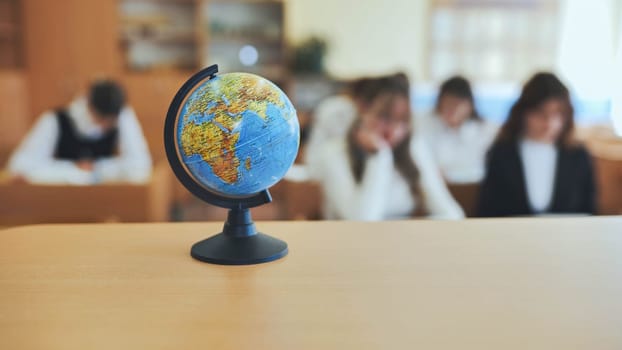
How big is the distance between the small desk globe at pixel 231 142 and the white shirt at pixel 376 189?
3.99 ft

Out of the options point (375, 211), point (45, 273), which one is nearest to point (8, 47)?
point (375, 211)

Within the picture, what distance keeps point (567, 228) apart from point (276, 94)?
2.73 ft

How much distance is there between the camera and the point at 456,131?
400 centimetres

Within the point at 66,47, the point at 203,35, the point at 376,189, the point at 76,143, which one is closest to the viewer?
the point at 376,189

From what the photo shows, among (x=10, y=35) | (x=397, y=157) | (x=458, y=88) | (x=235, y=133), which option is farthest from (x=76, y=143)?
(x=235, y=133)

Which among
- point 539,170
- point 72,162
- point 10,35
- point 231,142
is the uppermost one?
point 10,35

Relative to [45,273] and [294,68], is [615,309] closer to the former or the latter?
[45,273]

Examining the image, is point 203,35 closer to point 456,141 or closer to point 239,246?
point 456,141

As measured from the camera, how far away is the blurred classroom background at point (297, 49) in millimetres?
5988

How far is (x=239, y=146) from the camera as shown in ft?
3.73

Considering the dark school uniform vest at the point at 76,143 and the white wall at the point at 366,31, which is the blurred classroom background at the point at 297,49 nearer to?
the white wall at the point at 366,31

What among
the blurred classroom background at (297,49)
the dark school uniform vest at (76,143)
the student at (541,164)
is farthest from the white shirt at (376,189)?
the blurred classroom background at (297,49)

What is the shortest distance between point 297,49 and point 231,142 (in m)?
5.39

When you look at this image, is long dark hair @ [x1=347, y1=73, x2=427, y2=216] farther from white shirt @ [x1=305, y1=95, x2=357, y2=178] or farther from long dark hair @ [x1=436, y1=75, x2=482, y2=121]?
white shirt @ [x1=305, y1=95, x2=357, y2=178]
